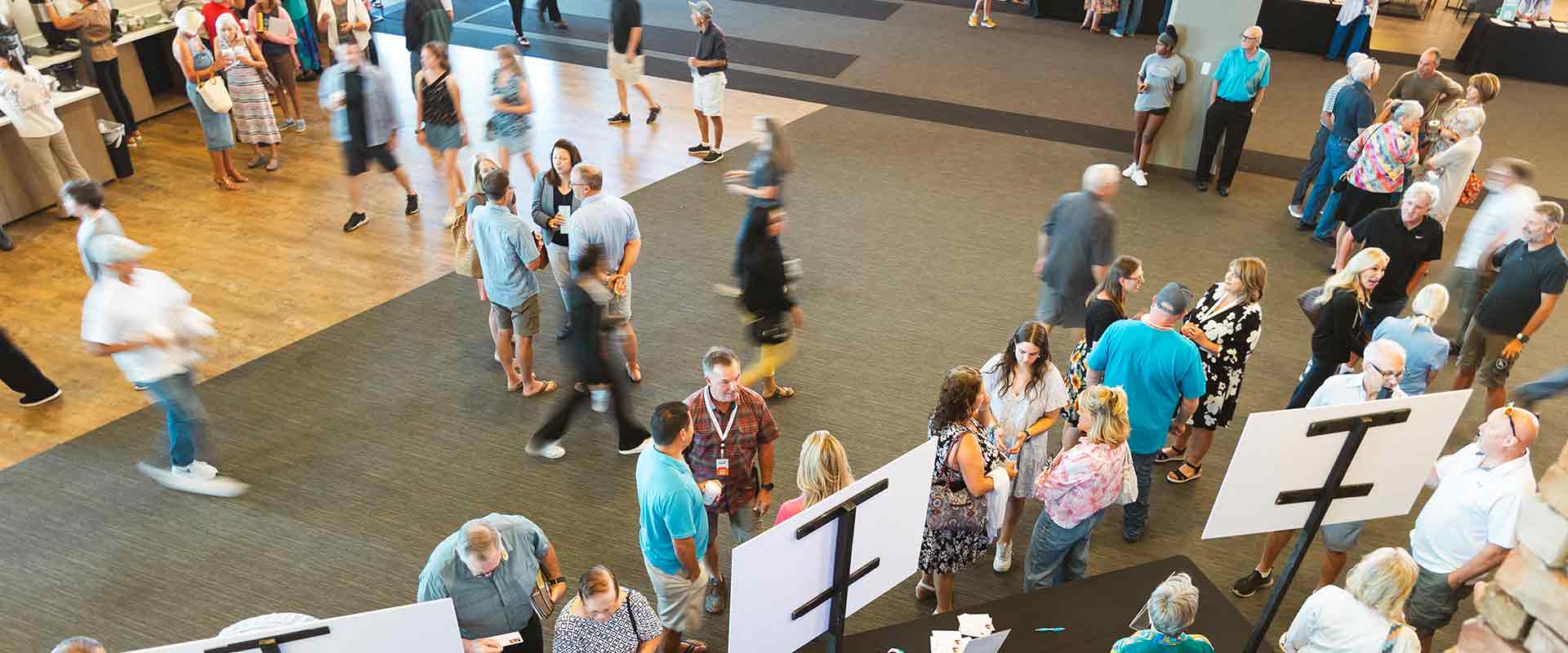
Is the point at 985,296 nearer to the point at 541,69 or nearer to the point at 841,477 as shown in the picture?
the point at 841,477

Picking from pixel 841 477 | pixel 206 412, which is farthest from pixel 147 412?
pixel 841 477

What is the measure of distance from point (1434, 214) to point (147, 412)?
8126mm

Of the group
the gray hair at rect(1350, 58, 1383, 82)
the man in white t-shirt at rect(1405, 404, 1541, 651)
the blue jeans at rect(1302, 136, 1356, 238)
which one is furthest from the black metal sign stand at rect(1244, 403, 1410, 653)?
the gray hair at rect(1350, 58, 1383, 82)

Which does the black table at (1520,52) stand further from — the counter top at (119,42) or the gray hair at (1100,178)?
the counter top at (119,42)

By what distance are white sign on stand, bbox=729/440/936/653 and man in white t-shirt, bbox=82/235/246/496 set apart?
3518 millimetres

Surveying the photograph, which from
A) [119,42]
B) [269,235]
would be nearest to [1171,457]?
[269,235]

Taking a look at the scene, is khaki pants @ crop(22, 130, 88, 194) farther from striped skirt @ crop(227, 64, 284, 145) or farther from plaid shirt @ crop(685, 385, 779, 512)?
plaid shirt @ crop(685, 385, 779, 512)

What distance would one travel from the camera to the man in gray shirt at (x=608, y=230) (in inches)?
216

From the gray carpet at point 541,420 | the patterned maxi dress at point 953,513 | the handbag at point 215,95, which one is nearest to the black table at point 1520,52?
the gray carpet at point 541,420

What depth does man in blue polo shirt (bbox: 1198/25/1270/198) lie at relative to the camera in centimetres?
820

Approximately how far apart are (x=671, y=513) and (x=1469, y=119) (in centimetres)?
609

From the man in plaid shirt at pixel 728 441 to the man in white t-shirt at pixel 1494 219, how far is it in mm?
4232

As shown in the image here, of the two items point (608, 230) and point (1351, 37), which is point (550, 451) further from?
point (1351, 37)

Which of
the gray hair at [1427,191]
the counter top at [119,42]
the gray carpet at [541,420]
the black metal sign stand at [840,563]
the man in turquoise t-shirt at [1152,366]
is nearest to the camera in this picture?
the black metal sign stand at [840,563]
